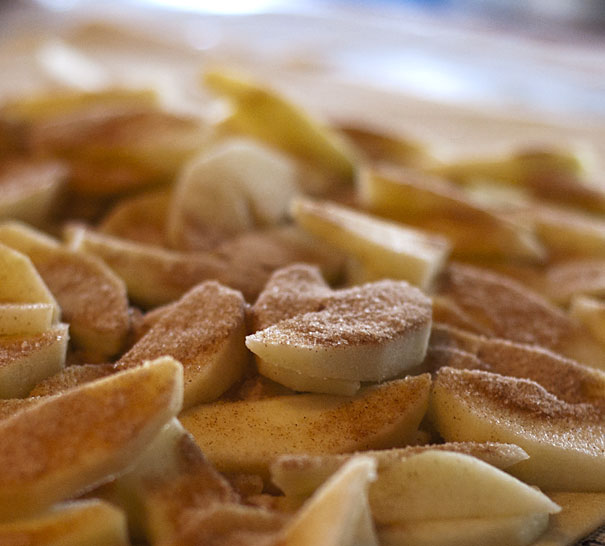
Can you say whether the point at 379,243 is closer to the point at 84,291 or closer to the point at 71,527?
the point at 84,291

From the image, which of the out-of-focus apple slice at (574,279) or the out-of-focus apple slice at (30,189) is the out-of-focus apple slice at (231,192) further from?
the out-of-focus apple slice at (574,279)

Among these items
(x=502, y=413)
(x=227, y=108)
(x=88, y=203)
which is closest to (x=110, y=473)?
(x=502, y=413)

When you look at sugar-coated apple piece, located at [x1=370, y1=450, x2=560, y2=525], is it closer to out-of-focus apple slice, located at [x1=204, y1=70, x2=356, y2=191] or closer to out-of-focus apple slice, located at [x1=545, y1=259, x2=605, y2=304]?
out-of-focus apple slice, located at [x1=545, y1=259, x2=605, y2=304]

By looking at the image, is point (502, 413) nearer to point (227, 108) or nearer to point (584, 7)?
point (227, 108)

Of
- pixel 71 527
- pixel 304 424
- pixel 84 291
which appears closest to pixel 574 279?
pixel 304 424

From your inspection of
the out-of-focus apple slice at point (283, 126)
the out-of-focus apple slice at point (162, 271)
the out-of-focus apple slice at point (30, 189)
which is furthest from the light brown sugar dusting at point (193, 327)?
the out-of-focus apple slice at point (283, 126)
